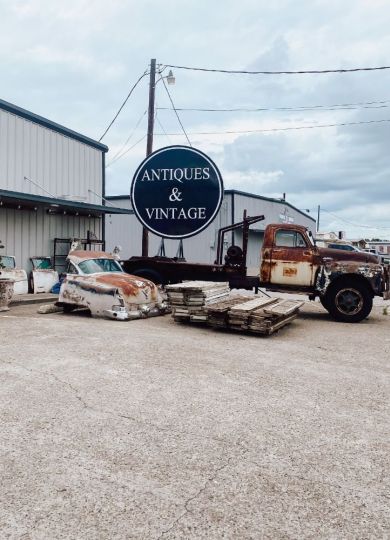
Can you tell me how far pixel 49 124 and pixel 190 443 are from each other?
51.3 feet

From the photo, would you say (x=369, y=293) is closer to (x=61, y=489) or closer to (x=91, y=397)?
(x=91, y=397)

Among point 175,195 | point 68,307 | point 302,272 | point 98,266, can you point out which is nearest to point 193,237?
point 175,195

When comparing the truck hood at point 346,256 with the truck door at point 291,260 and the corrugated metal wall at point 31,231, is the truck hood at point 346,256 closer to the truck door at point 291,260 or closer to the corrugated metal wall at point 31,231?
the truck door at point 291,260

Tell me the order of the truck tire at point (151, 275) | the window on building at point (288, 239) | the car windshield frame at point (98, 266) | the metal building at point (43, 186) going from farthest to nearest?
the metal building at point (43, 186) → the truck tire at point (151, 275) → the window on building at point (288, 239) → the car windshield frame at point (98, 266)

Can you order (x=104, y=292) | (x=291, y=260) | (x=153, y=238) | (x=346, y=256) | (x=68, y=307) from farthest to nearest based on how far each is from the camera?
1. (x=153, y=238)
2. (x=346, y=256)
3. (x=291, y=260)
4. (x=68, y=307)
5. (x=104, y=292)

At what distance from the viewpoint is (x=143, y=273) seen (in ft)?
43.8

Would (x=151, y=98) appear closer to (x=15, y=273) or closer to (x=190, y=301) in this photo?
(x=15, y=273)

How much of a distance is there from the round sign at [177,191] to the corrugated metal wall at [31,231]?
15.5 ft

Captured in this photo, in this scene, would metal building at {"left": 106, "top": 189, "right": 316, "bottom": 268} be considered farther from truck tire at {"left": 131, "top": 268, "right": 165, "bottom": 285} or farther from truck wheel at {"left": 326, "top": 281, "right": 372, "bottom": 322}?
truck wheel at {"left": 326, "top": 281, "right": 372, "bottom": 322}

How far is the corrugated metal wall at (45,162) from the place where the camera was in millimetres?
15445

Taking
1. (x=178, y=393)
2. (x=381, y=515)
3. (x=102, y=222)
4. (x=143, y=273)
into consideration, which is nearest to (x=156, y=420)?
(x=178, y=393)

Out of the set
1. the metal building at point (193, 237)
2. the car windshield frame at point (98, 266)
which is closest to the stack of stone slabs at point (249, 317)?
the car windshield frame at point (98, 266)

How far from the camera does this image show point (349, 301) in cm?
1138

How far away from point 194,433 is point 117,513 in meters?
1.36
